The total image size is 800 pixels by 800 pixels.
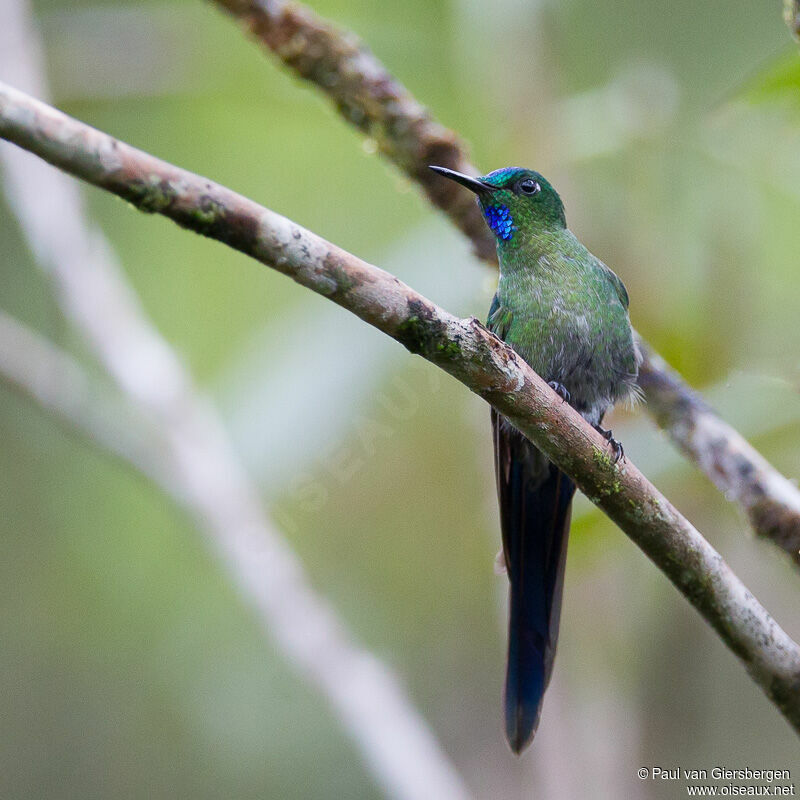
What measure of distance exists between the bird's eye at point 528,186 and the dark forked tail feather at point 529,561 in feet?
2.50

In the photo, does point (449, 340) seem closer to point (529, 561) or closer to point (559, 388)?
point (559, 388)

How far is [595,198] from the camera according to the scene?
5.04 m

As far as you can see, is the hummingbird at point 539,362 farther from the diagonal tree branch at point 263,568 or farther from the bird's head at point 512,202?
the diagonal tree branch at point 263,568

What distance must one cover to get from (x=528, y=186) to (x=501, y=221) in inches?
6.0

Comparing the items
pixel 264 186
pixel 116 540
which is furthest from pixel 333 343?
pixel 116 540

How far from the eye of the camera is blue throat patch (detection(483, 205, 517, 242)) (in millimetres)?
3201

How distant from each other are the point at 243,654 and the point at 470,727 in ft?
7.87

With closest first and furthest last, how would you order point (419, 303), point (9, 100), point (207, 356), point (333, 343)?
point (9, 100)
point (419, 303)
point (333, 343)
point (207, 356)

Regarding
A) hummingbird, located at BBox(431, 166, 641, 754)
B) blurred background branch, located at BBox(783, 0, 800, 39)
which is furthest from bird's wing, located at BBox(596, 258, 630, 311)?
blurred background branch, located at BBox(783, 0, 800, 39)

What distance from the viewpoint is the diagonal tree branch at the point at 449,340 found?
1783 millimetres

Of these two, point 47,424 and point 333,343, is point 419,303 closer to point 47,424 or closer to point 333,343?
point 333,343

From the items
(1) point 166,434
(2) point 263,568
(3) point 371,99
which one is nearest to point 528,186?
(3) point 371,99

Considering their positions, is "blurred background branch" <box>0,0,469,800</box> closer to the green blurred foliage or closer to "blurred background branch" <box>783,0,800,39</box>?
the green blurred foliage

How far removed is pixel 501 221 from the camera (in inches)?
126
